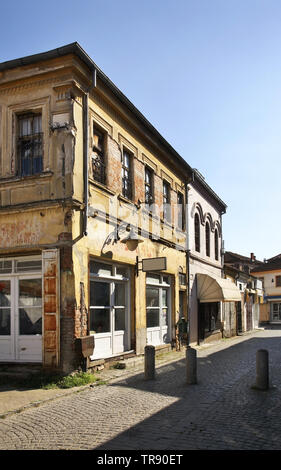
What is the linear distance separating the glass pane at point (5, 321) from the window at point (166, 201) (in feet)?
25.7

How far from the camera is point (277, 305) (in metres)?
48.1

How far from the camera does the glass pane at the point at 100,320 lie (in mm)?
11078

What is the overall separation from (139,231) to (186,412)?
766cm

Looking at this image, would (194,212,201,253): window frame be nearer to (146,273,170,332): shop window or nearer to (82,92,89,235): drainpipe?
(146,273,170,332): shop window

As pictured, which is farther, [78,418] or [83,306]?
[83,306]

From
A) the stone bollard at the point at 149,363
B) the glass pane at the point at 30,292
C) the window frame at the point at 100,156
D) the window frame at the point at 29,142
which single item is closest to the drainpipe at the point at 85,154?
the window frame at the point at 100,156

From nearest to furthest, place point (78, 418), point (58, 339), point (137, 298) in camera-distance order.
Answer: point (78, 418) → point (58, 339) → point (137, 298)

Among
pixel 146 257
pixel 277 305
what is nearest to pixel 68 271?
pixel 146 257

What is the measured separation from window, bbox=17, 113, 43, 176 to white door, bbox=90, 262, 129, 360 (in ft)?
9.65

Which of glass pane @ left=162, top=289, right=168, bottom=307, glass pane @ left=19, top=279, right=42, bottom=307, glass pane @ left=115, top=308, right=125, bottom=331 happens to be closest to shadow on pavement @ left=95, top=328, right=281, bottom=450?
glass pane @ left=115, top=308, right=125, bottom=331

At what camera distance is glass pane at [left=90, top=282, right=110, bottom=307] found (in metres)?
11.2

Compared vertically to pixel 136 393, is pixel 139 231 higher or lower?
higher

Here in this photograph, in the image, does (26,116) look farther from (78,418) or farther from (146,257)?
(78,418)

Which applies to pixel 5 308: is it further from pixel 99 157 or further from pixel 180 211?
pixel 180 211
